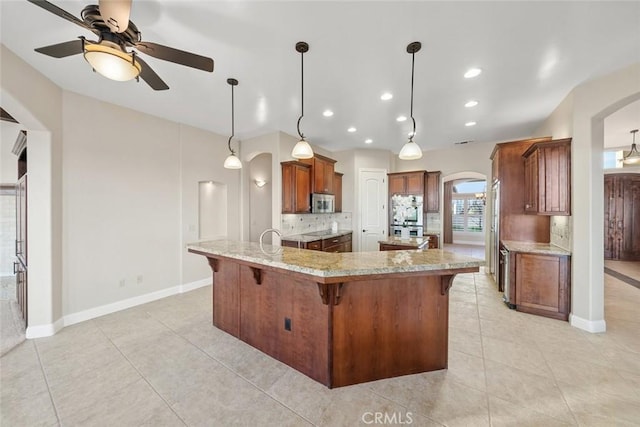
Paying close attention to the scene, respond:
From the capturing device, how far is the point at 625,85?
107 inches

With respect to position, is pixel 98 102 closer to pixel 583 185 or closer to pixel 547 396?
pixel 547 396

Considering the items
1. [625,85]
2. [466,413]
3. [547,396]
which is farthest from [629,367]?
[625,85]

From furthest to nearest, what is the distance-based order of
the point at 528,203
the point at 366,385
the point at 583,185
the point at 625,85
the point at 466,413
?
the point at 528,203, the point at 583,185, the point at 625,85, the point at 366,385, the point at 466,413

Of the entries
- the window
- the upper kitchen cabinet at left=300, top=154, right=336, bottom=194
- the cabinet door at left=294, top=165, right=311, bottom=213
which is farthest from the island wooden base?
the window

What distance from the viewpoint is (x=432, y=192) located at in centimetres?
662

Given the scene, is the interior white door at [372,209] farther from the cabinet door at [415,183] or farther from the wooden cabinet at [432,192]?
the wooden cabinet at [432,192]

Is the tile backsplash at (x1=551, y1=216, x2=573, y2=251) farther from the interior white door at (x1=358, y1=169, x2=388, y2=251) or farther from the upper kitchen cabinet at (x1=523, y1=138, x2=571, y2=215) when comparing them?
the interior white door at (x1=358, y1=169, x2=388, y2=251)

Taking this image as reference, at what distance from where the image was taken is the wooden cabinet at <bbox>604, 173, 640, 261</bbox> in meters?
6.62

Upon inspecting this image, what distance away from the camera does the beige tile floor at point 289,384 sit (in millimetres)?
1806

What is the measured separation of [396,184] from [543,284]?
153 inches

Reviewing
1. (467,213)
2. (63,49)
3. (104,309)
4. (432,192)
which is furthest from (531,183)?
(467,213)

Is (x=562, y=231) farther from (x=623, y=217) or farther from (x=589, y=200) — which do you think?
(x=623, y=217)

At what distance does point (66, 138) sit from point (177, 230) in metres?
1.90

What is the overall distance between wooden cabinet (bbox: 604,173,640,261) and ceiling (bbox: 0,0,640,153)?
372 centimetres
